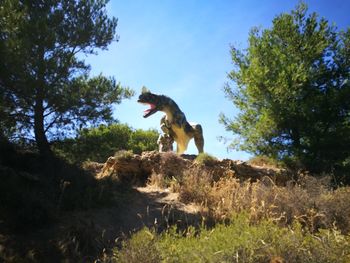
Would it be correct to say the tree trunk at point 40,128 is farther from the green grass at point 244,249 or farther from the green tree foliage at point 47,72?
the green grass at point 244,249

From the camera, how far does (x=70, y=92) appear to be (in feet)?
34.5

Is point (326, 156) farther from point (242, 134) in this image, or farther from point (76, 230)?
point (76, 230)

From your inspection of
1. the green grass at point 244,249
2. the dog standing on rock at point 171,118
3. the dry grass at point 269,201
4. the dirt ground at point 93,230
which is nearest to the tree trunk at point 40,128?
the dirt ground at point 93,230

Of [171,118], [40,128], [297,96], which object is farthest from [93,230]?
[297,96]

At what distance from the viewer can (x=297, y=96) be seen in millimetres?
13797

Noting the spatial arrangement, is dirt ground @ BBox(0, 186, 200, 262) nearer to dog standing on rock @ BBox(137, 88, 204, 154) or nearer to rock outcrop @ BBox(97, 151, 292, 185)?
rock outcrop @ BBox(97, 151, 292, 185)

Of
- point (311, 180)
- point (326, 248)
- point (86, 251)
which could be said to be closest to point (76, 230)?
point (86, 251)

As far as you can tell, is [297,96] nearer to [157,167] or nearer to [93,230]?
[157,167]

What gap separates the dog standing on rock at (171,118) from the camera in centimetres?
1204

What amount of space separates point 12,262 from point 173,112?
7.13 meters

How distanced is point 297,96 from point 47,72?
27.0ft

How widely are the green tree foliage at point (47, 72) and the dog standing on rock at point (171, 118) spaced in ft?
2.43

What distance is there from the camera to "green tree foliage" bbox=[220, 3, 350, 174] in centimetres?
1306

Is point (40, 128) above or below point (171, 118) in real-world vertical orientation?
below
